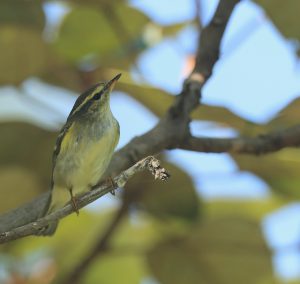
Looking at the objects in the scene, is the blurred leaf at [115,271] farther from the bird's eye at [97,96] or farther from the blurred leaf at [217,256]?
the bird's eye at [97,96]

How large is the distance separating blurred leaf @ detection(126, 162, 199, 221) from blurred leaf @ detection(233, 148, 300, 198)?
165 millimetres

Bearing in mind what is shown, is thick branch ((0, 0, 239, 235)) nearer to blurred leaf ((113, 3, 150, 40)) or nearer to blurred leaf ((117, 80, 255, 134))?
blurred leaf ((117, 80, 255, 134))

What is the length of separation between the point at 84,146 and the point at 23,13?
666mm

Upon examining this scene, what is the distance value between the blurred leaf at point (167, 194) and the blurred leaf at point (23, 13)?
50cm

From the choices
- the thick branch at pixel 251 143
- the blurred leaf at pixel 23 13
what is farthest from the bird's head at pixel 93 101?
the blurred leaf at pixel 23 13

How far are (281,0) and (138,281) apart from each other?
91 centimetres

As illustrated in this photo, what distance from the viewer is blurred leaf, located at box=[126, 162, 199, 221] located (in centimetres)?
163

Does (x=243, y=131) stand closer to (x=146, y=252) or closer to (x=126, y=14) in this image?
(x=146, y=252)

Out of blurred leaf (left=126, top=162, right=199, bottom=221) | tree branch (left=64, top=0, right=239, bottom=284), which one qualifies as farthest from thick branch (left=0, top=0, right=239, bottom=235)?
blurred leaf (left=126, top=162, right=199, bottom=221)

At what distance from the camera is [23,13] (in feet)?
5.99

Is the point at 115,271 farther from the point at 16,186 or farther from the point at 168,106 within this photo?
the point at 168,106

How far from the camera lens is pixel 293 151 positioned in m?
1.65

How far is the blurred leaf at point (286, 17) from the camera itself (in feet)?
4.61

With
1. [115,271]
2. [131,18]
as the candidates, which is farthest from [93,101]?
[115,271]
